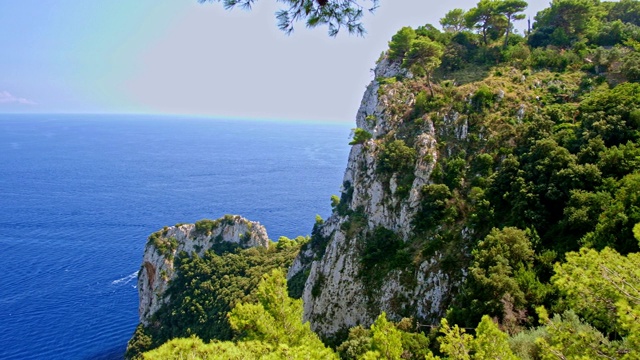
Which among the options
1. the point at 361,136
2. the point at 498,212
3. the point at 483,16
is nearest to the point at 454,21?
the point at 483,16

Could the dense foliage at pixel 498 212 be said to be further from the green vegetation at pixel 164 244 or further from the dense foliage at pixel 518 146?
the green vegetation at pixel 164 244

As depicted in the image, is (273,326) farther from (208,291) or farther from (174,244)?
(174,244)

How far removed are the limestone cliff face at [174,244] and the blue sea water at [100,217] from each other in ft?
24.0

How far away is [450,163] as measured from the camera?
36250 mm

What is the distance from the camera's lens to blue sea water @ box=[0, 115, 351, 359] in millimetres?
56531

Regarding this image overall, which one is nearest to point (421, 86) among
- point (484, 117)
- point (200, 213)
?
point (484, 117)

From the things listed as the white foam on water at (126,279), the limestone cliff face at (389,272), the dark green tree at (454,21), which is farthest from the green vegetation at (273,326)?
the white foam on water at (126,279)

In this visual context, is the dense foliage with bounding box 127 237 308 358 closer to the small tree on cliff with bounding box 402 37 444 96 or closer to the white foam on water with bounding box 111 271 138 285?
the white foam on water with bounding box 111 271 138 285

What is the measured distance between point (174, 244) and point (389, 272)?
41.8 meters

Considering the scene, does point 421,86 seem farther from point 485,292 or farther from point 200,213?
point 200,213

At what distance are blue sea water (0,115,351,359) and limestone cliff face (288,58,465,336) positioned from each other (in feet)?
119

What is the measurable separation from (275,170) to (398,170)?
116m

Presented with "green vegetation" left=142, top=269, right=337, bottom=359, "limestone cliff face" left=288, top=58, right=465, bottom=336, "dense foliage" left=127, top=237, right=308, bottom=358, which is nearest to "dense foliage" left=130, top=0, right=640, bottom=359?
"green vegetation" left=142, top=269, right=337, bottom=359

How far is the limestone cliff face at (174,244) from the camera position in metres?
58.5
